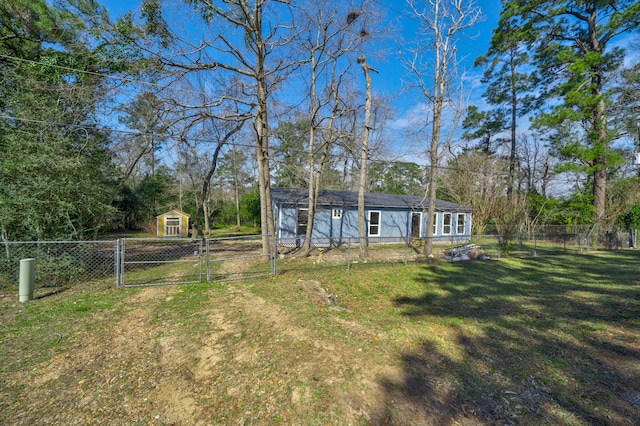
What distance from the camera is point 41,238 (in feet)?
21.8

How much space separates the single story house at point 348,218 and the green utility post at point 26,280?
7986mm

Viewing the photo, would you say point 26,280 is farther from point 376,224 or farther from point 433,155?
point 376,224

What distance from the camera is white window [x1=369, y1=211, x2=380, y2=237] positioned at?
1644 cm

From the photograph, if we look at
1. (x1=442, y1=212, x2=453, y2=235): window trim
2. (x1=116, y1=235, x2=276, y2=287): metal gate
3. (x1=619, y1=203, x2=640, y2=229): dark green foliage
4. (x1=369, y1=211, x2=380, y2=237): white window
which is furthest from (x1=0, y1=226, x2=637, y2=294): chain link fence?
(x1=442, y1=212, x2=453, y2=235): window trim

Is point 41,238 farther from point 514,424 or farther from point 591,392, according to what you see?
point 591,392

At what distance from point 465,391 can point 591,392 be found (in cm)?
141

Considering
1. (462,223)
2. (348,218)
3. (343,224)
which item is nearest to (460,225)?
(462,223)

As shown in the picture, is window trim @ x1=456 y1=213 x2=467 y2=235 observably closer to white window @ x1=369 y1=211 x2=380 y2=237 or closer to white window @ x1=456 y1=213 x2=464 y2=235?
white window @ x1=456 y1=213 x2=464 y2=235

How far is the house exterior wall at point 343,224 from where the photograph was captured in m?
14.0

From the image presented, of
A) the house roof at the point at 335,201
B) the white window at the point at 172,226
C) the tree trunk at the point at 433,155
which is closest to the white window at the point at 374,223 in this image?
the house roof at the point at 335,201

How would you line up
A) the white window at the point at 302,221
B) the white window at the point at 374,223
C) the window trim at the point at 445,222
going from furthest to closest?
the window trim at the point at 445,222 → the white window at the point at 374,223 → the white window at the point at 302,221

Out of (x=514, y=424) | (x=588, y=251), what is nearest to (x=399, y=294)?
(x=514, y=424)

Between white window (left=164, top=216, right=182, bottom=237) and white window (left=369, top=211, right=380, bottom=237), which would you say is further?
white window (left=164, top=216, right=182, bottom=237)

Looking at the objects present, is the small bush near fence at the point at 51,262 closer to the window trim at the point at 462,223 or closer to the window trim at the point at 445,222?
the window trim at the point at 445,222
